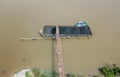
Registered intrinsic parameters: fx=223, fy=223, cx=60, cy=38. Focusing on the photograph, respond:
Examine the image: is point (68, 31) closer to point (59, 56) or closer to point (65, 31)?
point (65, 31)

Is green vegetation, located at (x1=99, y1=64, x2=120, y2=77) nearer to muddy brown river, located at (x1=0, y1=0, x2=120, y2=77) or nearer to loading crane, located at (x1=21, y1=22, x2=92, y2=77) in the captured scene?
muddy brown river, located at (x1=0, y1=0, x2=120, y2=77)

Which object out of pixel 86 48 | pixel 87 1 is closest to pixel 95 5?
pixel 87 1

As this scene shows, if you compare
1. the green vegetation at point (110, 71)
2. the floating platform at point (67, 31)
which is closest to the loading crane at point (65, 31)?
the floating platform at point (67, 31)

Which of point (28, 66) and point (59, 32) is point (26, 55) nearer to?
point (28, 66)

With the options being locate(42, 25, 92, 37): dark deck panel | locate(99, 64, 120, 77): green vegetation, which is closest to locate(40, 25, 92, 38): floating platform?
locate(42, 25, 92, 37): dark deck panel

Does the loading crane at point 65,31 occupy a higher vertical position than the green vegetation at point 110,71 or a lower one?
higher

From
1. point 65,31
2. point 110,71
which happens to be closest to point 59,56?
point 65,31

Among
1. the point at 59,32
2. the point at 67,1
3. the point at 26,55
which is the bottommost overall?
the point at 26,55

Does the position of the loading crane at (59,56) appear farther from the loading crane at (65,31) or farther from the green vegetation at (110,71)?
the green vegetation at (110,71)
